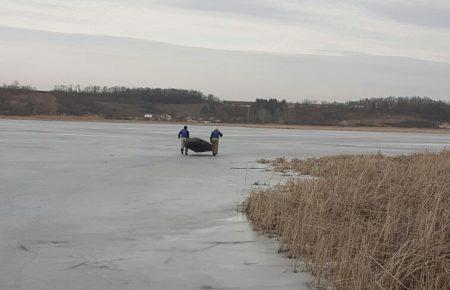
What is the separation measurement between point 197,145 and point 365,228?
1578 cm

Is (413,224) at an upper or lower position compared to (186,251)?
upper

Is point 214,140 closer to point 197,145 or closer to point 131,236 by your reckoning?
point 197,145

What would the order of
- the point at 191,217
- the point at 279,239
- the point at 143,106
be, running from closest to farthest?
the point at 279,239 < the point at 191,217 < the point at 143,106

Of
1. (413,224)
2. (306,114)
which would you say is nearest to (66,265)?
(413,224)

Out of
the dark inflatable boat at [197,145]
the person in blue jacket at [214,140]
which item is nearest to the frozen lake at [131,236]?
the person in blue jacket at [214,140]

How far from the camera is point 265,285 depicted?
5.40m

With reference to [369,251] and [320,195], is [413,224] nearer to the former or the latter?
[369,251]

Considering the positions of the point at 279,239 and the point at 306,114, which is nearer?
the point at 279,239

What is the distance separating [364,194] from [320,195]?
71 cm

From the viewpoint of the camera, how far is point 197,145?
22.4 metres

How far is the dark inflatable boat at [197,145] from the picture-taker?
878 inches

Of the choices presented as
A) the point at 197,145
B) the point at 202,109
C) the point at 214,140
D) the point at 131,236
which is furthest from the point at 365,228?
the point at 202,109

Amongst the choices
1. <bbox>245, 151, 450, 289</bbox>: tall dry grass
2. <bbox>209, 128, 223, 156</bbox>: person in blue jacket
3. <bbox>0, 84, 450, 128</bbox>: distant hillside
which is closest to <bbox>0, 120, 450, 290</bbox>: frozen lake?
<bbox>245, 151, 450, 289</bbox>: tall dry grass

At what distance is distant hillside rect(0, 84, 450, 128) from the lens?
13650 centimetres
